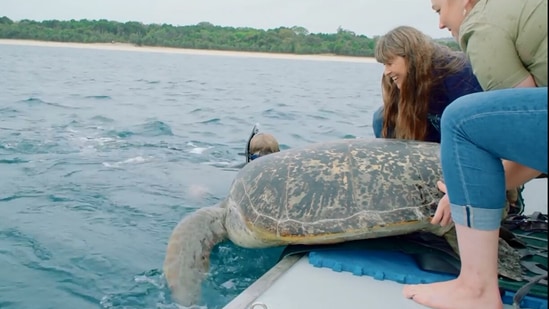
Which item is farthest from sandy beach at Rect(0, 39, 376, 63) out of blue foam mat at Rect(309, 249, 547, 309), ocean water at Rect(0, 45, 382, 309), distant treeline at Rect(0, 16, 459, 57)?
blue foam mat at Rect(309, 249, 547, 309)

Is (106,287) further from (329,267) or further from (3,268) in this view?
(329,267)

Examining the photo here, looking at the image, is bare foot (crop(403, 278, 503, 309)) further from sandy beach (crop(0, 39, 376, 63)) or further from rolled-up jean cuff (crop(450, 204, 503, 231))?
sandy beach (crop(0, 39, 376, 63))

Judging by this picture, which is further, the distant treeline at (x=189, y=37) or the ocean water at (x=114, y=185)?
the distant treeline at (x=189, y=37)

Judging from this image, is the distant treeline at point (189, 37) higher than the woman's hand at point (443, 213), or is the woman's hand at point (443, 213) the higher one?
the distant treeline at point (189, 37)

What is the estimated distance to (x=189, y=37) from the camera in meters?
61.9

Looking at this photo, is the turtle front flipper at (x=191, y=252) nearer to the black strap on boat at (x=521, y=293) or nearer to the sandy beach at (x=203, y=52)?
the black strap on boat at (x=521, y=293)

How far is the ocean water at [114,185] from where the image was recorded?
281 cm

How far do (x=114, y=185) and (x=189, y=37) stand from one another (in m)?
59.3

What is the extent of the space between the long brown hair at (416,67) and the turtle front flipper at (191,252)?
1.20 m

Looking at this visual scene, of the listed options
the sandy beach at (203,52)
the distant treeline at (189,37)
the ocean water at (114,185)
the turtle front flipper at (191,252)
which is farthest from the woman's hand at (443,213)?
the sandy beach at (203,52)

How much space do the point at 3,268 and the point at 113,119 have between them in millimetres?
6588

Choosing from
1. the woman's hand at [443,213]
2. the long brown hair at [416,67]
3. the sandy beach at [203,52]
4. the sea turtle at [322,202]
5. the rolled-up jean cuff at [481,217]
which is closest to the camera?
the rolled-up jean cuff at [481,217]

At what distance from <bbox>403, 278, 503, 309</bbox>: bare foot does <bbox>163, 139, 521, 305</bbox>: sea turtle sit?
1.27 ft

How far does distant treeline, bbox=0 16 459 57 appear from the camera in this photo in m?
56.6
